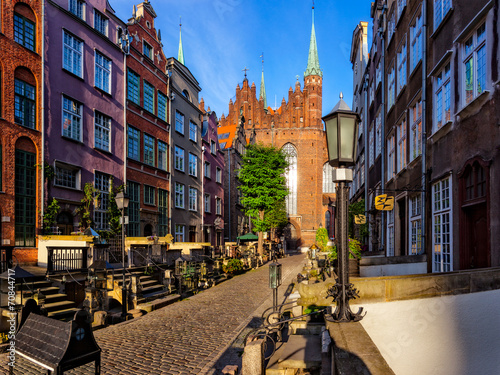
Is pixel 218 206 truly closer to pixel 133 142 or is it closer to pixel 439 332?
pixel 133 142

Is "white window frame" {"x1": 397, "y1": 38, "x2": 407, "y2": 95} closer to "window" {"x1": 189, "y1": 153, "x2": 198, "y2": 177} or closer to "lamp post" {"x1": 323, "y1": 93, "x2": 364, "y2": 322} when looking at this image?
"lamp post" {"x1": 323, "y1": 93, "x2": 364, "y2": 322}

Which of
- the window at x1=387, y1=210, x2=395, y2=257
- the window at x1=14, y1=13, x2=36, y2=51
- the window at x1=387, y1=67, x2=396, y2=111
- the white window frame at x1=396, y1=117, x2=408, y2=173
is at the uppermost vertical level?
the window at x1=14, y1=13, x2=36, y2=51

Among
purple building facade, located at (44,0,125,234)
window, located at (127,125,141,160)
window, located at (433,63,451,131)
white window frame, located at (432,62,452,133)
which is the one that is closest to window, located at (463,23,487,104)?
white window frame, located at (432,62,452,133)

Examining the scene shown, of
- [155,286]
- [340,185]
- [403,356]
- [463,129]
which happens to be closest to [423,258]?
[463,129]

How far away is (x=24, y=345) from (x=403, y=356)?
4939mm

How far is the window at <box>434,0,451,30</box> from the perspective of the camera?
10.1 m

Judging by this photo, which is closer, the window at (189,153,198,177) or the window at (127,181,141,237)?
the window at (127,181,141,237)

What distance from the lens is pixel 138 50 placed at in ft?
78.6

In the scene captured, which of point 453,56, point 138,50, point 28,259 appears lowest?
point 28,259

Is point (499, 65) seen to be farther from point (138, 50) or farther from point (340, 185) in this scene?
point (138, 50)

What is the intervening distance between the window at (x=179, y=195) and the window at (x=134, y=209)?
5.15m

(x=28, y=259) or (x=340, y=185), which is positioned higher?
(x=340, y=185)

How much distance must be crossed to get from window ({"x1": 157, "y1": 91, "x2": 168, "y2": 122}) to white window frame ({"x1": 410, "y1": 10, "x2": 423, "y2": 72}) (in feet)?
57.7

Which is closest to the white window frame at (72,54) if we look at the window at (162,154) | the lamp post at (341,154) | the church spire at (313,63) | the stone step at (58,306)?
the window at (162,154)
